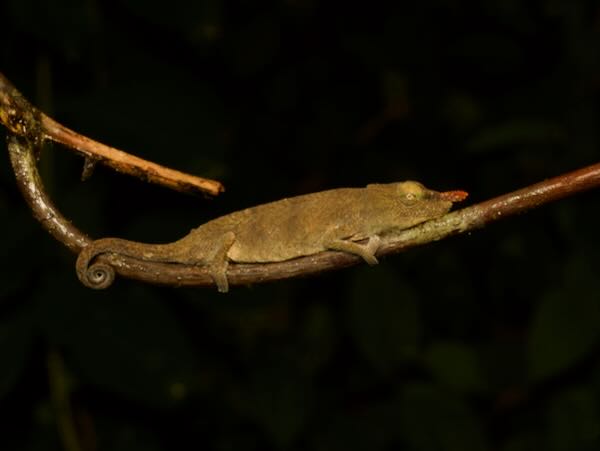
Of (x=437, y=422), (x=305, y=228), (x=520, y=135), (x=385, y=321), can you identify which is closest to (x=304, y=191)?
(x=520, y=135)

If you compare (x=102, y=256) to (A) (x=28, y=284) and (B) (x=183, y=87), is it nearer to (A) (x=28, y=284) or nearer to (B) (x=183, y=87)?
(A) (x=28, y=284)

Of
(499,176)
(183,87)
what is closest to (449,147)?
(499,176)

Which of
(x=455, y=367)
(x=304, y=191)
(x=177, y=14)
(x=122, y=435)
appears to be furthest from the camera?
(x=304, y=191)

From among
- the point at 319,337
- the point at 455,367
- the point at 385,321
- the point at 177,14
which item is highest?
the point at 177,14

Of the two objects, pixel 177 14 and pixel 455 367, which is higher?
pixel 177 14

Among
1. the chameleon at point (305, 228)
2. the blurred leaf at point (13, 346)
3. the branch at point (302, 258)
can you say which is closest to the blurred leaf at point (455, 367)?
the chameleon at point (305, 228)

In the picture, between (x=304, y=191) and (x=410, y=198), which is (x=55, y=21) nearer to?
(x=410, y=198)
